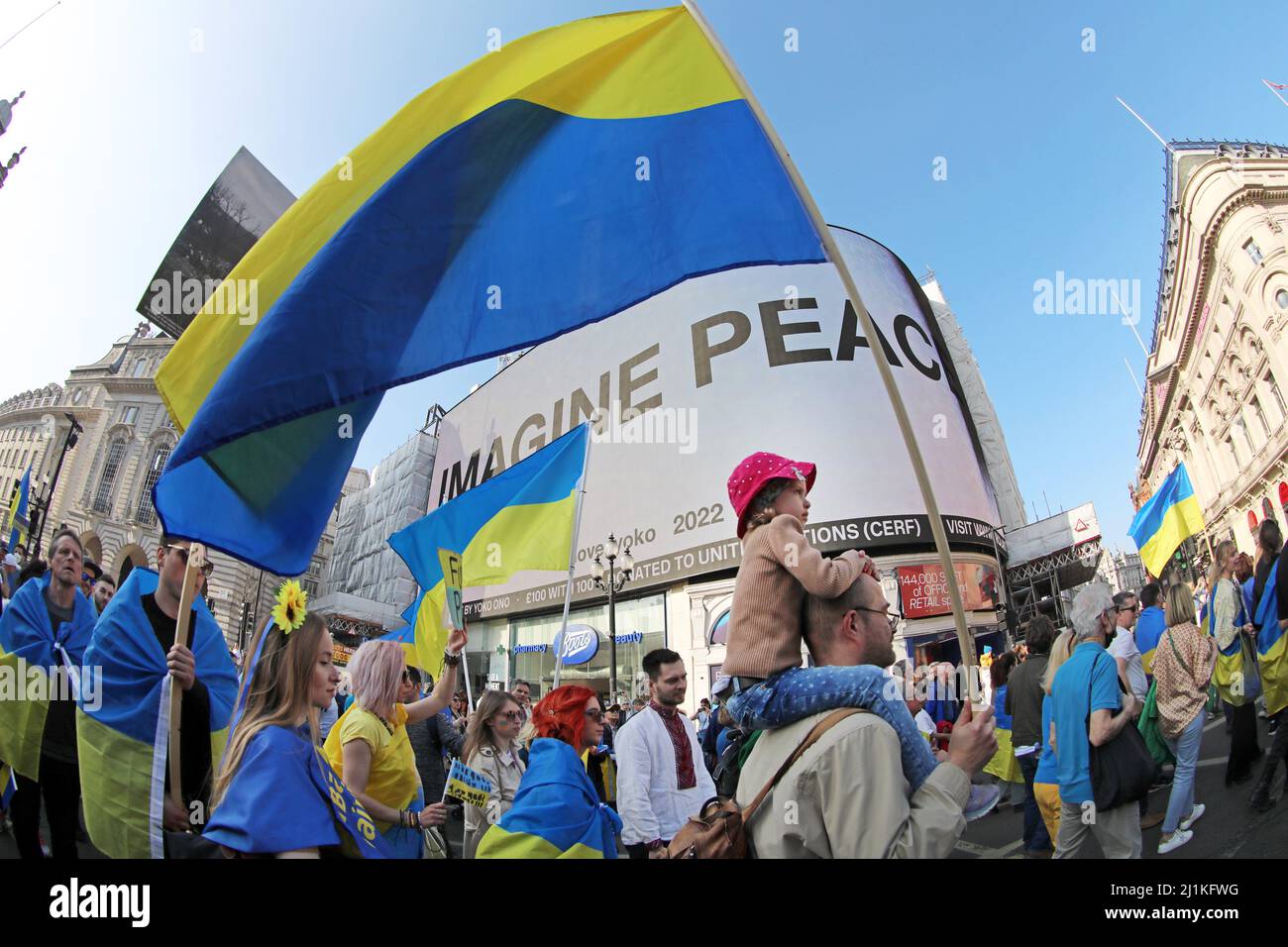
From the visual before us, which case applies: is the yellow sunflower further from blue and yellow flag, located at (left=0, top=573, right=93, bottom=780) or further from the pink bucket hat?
blue and yellow flag, located at (left=0, top=573, right=93, bottom=780)

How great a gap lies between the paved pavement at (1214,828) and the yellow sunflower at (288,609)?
364cm

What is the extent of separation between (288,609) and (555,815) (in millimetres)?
1259

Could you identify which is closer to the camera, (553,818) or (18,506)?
(553,818)

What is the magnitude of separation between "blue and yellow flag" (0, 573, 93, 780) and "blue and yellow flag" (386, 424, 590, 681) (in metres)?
2.48

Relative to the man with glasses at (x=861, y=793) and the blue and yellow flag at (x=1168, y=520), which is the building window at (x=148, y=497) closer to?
the blue and yellow flag at (x=1168, y=520)

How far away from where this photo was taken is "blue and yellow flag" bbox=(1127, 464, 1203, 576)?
8055 millimetres

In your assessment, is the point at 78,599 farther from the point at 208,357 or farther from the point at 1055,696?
the point at 1055,696

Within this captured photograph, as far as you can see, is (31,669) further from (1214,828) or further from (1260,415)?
(1260,415)

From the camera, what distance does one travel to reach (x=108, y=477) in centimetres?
5116

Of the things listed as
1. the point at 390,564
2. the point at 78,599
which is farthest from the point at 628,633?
the point at 78,599

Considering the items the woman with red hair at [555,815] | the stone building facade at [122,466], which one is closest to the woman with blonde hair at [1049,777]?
the woman with red hair at [555,815]

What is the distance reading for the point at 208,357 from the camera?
3170 millimetres

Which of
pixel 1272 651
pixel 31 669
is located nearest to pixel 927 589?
pixel 1272 651

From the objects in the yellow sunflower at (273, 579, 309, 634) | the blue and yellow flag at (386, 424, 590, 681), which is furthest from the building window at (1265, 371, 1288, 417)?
the yellow sunflower at (273, 579, 309, 634)
